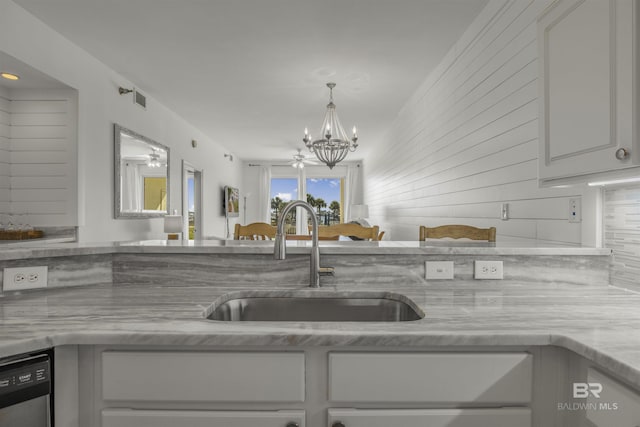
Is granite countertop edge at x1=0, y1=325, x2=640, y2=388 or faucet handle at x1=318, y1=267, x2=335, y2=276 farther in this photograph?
faucet handle at x1=318, y1=267, x2=335, y2=276

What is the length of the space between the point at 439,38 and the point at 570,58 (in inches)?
82.7

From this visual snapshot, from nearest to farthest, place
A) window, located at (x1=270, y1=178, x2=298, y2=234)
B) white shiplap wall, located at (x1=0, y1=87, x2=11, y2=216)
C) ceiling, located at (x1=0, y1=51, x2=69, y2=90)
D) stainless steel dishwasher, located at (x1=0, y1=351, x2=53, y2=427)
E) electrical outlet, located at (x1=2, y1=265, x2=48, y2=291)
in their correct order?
stainless steel dishwasher, located at (x1=0, y1=351, x2=53, y2=427)
electrical outlet, located at (x1=2, y1=265, x2=48, y2=291)
ceiling, located at (x1=0, y1=51, x2=69, y2=90)
white shiplap wall, located at (x1=0, y1=87, x2=11, y2=216)
window, located at (x1=270, y1=178, x2=298, y2=234)

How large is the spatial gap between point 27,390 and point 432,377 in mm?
999

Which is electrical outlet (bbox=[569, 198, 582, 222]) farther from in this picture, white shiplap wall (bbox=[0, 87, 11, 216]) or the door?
the door

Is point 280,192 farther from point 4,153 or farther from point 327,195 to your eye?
point 4,153

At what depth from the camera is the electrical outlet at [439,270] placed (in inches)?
61.5

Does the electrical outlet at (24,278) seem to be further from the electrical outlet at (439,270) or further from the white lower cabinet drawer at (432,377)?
the electrical outlet at (439,270)

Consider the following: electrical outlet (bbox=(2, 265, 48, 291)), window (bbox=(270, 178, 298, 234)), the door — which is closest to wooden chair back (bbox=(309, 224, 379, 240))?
electrical outlet (bbox=(2, 265, 48, 291))

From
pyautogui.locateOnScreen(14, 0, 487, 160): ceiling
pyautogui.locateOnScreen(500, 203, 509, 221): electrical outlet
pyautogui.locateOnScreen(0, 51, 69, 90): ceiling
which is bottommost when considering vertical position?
pyautogui.locateOnScreen(500, 203, 509, 221): electrical outlet

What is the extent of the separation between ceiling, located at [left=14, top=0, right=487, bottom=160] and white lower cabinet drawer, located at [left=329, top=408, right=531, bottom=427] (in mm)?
2589

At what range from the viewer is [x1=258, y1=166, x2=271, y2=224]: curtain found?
32.2 ft

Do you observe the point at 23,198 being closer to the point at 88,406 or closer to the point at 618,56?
the point at 88,406

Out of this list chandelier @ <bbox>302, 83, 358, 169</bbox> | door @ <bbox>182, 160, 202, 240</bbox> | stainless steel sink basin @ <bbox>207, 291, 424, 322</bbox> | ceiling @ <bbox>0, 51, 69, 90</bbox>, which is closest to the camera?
stainless steel sink basin @ <bbox>207, 291, 424, 322</bbox>

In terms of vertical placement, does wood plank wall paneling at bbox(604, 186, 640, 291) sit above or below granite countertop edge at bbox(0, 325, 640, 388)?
above
